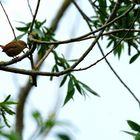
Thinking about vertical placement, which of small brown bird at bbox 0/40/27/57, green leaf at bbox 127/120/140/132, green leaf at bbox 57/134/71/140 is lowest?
green leaf at bbox 57/134/71/140

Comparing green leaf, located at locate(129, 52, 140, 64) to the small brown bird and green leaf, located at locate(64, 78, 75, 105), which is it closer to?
green leaf, located at locate(64, 78, 75, 105)

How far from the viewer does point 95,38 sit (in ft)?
6.04

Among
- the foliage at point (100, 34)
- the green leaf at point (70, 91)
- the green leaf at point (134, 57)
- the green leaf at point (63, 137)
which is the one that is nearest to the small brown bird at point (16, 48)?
the foliage at point (100, 34)

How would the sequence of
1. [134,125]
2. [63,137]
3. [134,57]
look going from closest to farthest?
[63,137]
[134,125]
[134,57]

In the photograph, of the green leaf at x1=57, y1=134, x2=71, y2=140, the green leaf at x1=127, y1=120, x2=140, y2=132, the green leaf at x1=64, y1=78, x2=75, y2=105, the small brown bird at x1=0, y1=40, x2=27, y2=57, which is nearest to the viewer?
the green leaf at x1=57, y1=134, x2=71, y2=140

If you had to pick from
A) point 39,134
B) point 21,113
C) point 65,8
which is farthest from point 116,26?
point 65,8

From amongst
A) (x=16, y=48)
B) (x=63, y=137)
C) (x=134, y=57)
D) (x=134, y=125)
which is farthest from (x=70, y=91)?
Result: (x=63, y=137)

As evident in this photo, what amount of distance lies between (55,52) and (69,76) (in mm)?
254

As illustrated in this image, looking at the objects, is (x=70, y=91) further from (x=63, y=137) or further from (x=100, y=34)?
(x=63, y=137)

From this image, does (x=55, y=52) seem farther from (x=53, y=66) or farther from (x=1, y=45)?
(x=1, y=45)

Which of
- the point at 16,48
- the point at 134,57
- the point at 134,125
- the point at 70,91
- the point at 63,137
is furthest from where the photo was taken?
the point at 134,57

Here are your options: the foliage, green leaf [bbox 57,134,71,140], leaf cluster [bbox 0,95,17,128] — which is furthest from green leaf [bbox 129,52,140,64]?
green leaf [bbox 57,134,71,140]

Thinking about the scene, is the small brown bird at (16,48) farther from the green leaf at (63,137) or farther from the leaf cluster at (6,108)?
the green leaf at (63,137)

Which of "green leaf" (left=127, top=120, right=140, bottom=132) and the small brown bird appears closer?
the small brown bird
